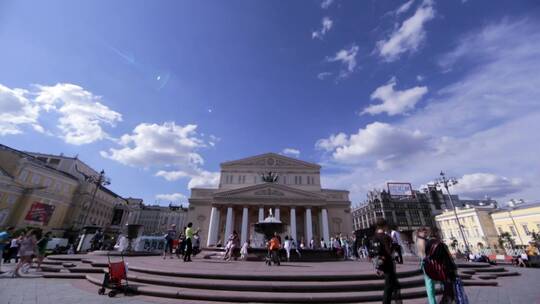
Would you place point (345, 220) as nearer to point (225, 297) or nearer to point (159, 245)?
point (159, 245)

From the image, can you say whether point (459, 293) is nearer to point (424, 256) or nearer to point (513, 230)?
point (424, 256)

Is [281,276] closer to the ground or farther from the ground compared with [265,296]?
farther from the ground

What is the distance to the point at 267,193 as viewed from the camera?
112 feet

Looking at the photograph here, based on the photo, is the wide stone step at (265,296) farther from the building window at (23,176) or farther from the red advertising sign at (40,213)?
the building window at (23,176)

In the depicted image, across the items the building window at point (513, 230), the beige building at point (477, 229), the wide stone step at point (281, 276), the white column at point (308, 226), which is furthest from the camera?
the beige building at point (477, 229)

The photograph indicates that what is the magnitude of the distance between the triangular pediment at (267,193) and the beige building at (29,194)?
93.0 ft

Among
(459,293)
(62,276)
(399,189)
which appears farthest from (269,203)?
(399,189)

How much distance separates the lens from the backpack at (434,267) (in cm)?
396

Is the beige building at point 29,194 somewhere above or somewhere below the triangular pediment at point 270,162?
below

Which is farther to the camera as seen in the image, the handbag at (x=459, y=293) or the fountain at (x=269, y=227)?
the fountain at (x=269, y=227)

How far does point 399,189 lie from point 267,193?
134 feet

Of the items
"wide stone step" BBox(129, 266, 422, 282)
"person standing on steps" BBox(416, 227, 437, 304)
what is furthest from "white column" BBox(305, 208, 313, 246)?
"person standing on steps" BBox(416, 227, 437, 304)

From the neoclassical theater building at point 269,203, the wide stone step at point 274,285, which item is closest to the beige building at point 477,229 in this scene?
the neoclassical theater building at point 269,203

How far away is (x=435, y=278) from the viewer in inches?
159
